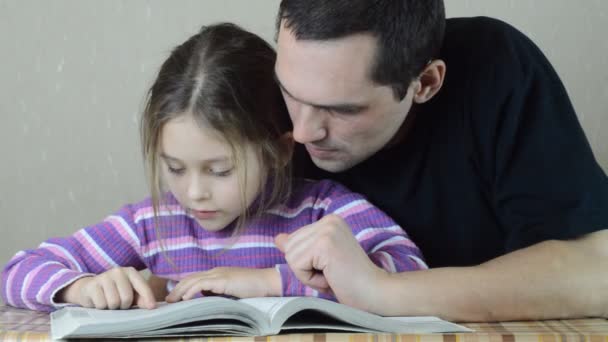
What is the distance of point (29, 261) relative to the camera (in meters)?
1.42

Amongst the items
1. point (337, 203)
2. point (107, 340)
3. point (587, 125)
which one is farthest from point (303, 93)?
point (587, 125)

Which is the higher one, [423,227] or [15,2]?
[15,2]

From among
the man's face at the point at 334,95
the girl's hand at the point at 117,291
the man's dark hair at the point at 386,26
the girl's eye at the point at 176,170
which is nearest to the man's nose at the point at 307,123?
the man's face at the point at 334,95

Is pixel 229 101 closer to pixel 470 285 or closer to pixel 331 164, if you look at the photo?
pixel 331 164

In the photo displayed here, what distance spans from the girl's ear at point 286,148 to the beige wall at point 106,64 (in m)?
0.79

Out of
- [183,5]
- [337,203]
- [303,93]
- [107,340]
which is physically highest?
[183,5]

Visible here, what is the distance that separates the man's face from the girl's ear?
0.09m

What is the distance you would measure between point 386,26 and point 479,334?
0.55 metres

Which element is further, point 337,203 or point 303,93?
point 337,203

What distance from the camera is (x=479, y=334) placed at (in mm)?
1026

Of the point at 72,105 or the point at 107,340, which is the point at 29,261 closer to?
the point at 107,340

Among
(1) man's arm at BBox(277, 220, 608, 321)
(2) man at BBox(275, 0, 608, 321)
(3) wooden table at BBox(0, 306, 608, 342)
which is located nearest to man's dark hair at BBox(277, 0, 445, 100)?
(2) man at BBox(275, 0, 608, 321)

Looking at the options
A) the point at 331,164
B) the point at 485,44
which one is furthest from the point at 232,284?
the point at 485,44

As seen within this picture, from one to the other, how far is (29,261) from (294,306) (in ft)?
1.96
